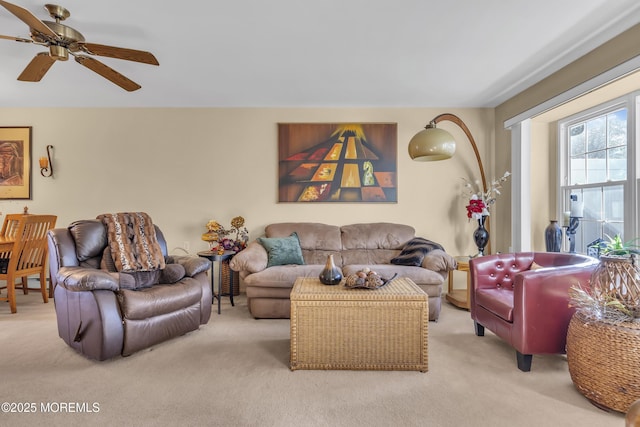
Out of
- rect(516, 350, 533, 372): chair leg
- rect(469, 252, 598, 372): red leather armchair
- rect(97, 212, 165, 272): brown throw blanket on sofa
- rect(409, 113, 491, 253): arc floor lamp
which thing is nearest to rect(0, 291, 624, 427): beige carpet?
rect(516, 350, 533, 372): chair leg

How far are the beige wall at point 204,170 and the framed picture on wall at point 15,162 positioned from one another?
92 mm

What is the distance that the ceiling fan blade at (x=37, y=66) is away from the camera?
226cm

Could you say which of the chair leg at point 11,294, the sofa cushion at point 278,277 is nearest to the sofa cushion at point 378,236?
the sofa cushion at point 278,277

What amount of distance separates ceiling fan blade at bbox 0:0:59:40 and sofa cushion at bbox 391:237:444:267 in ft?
11.2

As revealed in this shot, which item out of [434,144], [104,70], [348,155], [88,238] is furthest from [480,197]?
[88,238]

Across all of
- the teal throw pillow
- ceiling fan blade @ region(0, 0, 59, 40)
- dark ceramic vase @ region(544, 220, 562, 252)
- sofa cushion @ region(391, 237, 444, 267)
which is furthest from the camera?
the teal throw pillow

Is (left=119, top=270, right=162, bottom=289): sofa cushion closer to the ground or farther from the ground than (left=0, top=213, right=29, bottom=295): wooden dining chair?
closer to the ground

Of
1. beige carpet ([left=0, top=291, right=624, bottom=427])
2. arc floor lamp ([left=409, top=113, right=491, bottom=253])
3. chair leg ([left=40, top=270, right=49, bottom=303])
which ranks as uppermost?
arc floor lamp ([left=409, top=113, right=491, bottom=253])

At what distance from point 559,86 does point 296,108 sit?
2865 mm

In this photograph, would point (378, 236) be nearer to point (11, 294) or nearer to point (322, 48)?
point (322, 48)

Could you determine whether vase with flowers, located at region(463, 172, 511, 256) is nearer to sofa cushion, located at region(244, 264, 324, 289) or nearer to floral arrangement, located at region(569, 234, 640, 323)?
floral arrangement, located at region(569, 234, 640, 323)

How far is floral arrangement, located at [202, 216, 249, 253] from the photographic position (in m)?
3.74

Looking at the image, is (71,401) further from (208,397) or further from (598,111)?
(598,111)

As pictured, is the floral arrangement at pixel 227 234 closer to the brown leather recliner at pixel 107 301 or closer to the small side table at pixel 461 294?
the brown leather recliner at pixel 107 301
